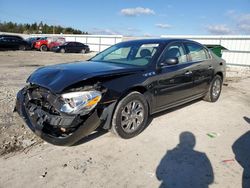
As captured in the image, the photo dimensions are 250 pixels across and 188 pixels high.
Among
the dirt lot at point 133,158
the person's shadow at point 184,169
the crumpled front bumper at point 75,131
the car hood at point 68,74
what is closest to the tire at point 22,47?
the dirt lot at point 133,158

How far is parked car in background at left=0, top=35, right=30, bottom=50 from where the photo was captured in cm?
2406

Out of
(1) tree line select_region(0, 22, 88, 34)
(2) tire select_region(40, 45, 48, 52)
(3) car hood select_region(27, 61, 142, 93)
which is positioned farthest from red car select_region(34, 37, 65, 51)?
(1) tree line select_region(0, 22, 88, 34)

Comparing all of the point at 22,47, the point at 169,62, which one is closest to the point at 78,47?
the point at 22,47

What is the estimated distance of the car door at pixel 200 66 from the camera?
5408 millimetres

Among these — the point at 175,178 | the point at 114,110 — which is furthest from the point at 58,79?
Answer: the point at 175,178

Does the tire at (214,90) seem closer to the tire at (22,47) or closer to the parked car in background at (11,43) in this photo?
the parked car in background at (11,43)

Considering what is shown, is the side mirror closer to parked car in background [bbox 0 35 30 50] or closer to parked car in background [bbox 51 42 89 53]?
parked car in background [bbox 0 35 30 50]

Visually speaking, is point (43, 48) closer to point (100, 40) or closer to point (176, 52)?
point (100, 40)

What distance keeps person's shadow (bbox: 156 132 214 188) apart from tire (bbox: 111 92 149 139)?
0.72 m

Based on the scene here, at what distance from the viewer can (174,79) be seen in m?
4.72

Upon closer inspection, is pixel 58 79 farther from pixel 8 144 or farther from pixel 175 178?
pixel 175 178

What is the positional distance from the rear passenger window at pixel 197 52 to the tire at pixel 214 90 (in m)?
0.78

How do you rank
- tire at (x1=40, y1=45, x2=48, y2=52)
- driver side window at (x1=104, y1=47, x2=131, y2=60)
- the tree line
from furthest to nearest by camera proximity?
the tree line < tire at (x1=40, y1=45, x2=48, y2=52) < driver side window at (x1=104, y1=47, x2=131, y2=60)

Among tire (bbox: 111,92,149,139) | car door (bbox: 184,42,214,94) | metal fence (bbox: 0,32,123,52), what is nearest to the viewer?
tire (bbox: 111,92,149,139)
